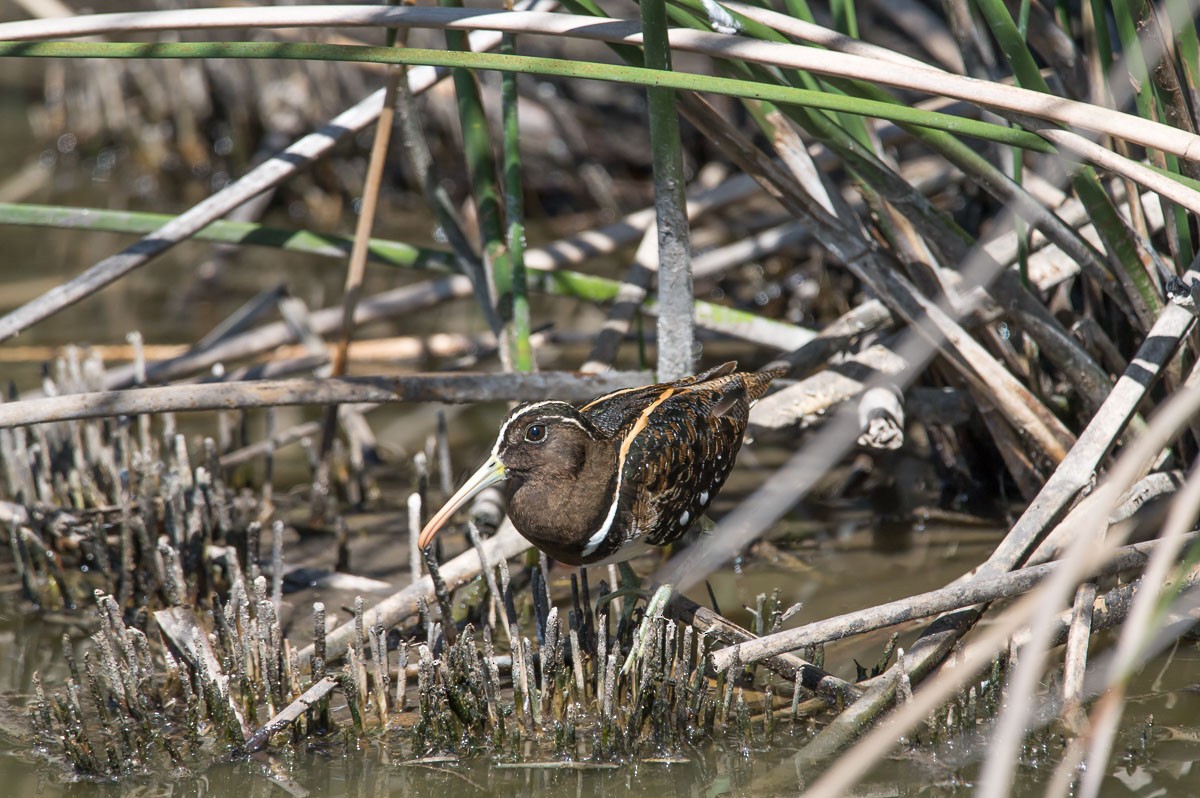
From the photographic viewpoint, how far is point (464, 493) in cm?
309

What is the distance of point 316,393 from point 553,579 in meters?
1.21

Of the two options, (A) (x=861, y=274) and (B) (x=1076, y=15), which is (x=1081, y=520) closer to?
(A) (x=861, y=274)

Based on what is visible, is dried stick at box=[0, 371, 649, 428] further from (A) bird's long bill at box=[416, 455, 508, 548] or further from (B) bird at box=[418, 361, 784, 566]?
(A) bird's long bill at box=[416, 455, 508, 548]

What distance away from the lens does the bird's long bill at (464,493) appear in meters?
3.09

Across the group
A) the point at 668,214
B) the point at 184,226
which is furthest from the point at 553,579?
the point at 184,226

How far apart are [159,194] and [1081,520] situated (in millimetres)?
7855

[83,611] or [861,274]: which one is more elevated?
[861,274]

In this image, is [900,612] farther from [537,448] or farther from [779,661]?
[537,448]

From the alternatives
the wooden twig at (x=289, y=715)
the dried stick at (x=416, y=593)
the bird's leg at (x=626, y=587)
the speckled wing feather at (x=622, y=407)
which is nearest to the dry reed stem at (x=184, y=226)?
the speckled wing feather at (x=622, y=407)

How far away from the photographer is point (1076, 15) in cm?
489

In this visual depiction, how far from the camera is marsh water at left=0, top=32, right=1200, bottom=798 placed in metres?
3.03

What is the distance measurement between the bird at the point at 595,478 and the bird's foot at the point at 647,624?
0.15m

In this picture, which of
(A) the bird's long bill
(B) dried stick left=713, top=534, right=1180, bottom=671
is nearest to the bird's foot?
(B) dried stick left=713, top=534, right=1180, bottom=671

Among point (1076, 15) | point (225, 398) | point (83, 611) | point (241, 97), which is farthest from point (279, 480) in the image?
point (241, 97)
